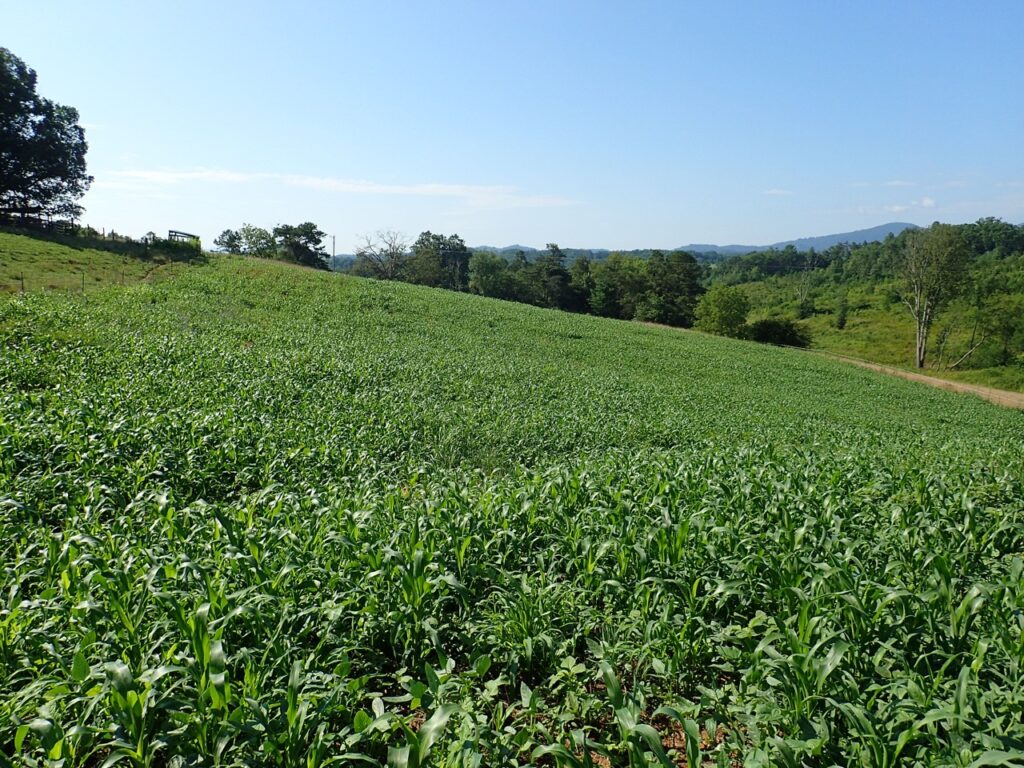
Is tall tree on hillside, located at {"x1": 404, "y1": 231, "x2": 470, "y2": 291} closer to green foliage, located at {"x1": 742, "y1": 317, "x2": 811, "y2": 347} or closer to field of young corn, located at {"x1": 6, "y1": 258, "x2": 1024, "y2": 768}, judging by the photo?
green foliage, located at {"x1": 742, "y1": 317, "x2": 811, "y2": 347}

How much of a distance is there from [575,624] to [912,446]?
37.8 ft

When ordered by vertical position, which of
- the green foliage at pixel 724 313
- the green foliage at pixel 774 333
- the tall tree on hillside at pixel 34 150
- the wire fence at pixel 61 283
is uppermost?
the tall tree on hillside at pixel 34 150

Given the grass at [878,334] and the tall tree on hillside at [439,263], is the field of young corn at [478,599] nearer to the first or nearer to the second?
the grass at [878,334]

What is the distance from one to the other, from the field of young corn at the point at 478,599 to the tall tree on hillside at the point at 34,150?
4442cm

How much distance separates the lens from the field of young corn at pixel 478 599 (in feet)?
9.17

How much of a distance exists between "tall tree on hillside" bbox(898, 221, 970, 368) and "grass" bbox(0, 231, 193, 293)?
58.9 metres

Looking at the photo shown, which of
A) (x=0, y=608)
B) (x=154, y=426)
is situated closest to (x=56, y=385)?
(x=154, y=426)

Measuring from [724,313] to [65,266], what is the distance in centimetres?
5631

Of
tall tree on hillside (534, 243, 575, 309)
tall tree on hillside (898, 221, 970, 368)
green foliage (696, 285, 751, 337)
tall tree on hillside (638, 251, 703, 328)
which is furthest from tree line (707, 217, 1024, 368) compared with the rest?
tall tree on hillside (534, 243, 575, 309)

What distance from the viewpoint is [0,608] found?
12.6ft

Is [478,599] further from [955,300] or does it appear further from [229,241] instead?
[229,241]

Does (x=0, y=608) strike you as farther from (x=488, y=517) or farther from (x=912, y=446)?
(x=912, y=446)

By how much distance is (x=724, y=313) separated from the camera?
62000mm

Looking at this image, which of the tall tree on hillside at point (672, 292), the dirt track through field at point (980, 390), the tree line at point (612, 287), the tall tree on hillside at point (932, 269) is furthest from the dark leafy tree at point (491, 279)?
the dirt track through field at point (980, 390)
